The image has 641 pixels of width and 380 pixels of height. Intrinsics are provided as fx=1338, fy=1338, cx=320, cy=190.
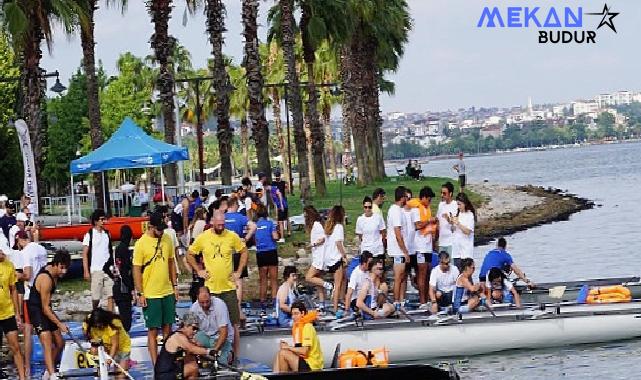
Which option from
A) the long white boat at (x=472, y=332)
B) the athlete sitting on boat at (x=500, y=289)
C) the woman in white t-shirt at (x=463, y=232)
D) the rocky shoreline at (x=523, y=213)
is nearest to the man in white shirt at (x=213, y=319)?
the long white boat at (x=472, y=332)

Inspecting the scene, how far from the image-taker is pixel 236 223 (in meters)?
22.4

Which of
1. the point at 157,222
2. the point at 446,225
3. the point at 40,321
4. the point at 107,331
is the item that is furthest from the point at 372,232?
the point at 107,331

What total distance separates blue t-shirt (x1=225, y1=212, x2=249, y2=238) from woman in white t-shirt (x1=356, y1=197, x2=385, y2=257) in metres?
1.97

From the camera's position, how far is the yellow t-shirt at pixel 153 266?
17516 millimetres

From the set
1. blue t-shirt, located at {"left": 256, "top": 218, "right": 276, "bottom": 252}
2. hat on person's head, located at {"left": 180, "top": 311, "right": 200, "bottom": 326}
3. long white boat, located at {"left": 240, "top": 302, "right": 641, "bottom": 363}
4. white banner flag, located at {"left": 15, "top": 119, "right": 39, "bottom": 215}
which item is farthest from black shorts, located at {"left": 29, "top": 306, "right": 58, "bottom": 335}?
white banner flag, located at {"left": 15, "top": 119, "right": 39, "bottom": 215}

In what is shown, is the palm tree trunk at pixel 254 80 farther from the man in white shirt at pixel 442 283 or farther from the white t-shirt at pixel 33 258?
the white t-shirt at pixel 33 258

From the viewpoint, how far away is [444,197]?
21.8 meters

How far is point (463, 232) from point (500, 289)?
1.15m

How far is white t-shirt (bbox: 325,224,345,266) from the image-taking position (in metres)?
21.7

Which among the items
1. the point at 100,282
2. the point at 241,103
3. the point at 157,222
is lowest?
the point at 100,282

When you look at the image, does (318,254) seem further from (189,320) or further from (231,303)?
(189,320)

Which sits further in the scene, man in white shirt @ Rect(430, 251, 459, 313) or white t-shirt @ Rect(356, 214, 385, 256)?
white t-shirt @ Rect(356, 214, 385, 256)

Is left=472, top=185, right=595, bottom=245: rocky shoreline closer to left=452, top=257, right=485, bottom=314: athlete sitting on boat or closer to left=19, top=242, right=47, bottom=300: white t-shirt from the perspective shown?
left=452, top=257, right=485, bottom=314: athlete sitting on boat

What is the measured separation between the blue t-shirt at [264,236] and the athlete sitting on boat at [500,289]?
155 inches
